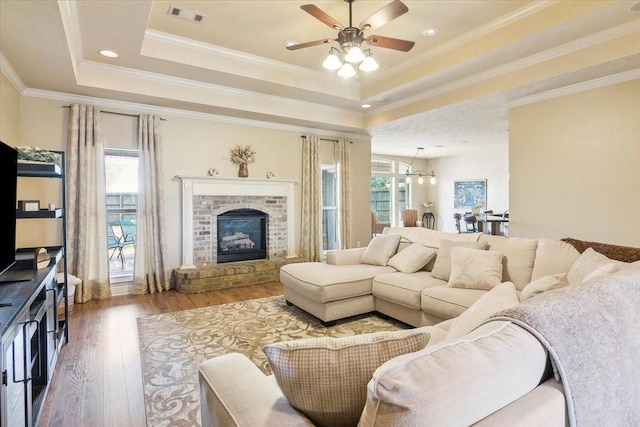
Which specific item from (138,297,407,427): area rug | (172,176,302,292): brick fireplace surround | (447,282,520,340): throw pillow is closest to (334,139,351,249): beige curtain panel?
(172,176,302,292): brick fireplace surround

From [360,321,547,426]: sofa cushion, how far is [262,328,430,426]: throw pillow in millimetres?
152

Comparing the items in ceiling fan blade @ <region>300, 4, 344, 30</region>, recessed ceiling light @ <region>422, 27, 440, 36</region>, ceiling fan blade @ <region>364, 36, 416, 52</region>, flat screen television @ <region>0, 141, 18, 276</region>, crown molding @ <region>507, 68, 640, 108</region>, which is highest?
recessed ceiling light @ <region>422, 27, 440, 36</region>

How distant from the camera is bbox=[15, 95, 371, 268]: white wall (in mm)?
4168

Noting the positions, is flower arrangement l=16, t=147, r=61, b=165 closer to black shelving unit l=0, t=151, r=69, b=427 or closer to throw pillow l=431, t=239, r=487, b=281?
black shelving unit l=0, t=151, r=69, b=427

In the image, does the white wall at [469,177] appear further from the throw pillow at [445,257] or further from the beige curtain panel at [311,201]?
the throw pillow at [445,257]

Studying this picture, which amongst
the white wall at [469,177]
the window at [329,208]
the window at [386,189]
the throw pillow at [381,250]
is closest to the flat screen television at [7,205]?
the throw pillow at [381,250]

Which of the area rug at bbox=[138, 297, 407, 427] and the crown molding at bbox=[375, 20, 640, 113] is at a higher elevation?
the crown molding at bbox=[375, 20, 640, 113]

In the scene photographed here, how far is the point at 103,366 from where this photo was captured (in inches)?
104

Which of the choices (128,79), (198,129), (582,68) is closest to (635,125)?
(582,68)

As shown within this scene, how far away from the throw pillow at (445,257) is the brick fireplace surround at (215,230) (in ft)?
8.89

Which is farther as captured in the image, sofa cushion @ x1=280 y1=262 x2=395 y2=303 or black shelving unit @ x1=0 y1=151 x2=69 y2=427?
sofa cushion @ x1=280 y1=262 x2=395 y2=303

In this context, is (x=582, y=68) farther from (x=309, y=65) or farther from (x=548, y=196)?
(x=309, y=65)

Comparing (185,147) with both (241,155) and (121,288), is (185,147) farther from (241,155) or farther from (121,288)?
(121,288)

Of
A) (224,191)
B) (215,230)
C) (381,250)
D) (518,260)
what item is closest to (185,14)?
(224,191)
